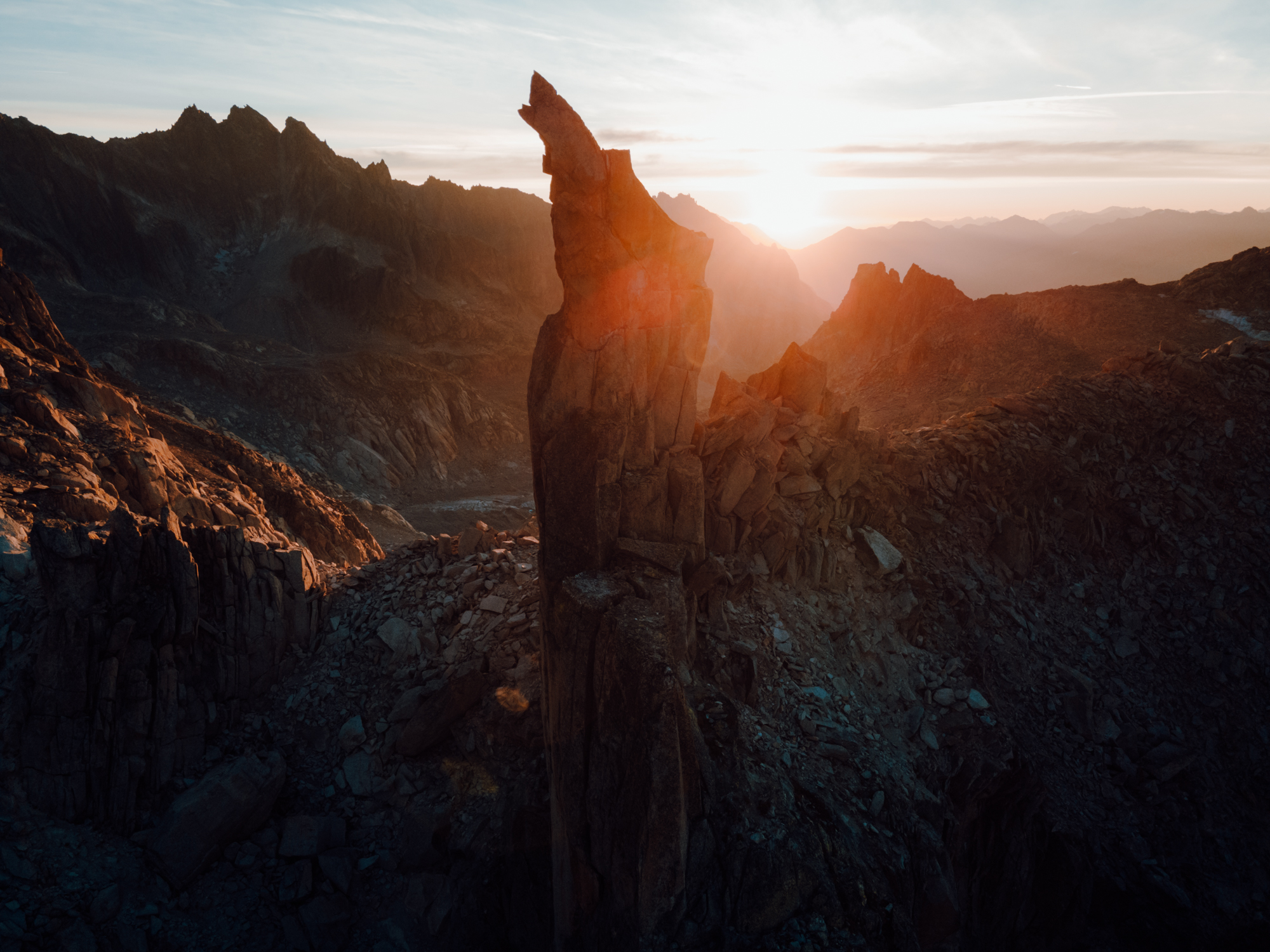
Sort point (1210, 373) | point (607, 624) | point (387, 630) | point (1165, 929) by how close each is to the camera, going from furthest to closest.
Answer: point (1210, 373) < point (387, 630) < point (1165, 929) < point (607, 624)

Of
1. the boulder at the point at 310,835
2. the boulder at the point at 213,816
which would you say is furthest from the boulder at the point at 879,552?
the boulder at the point at 213,816

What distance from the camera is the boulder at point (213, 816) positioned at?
12906mm

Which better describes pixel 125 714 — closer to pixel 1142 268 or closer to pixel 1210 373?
pixel 1210 373

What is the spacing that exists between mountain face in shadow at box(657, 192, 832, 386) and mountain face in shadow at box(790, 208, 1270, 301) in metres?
9.46

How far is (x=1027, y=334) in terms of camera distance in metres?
29.4

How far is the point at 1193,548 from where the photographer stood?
18.2 metres

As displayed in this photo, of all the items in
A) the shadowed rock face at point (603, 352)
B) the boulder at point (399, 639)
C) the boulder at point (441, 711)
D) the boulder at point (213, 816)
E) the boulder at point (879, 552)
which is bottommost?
the boulder at point (213, 816)

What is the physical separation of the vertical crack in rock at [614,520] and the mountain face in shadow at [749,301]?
227 ft

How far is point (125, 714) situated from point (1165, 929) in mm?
22364

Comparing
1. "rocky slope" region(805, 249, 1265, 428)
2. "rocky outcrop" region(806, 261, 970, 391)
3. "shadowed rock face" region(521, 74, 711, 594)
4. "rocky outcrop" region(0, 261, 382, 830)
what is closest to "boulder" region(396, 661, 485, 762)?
"rocky outcrop" region(0, 261, 382, 830)

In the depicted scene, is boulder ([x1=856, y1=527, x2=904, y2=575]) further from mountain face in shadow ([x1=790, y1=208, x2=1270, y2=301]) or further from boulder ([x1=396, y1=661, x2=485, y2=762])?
mountain face in shadow ([x1=790, y1=208, x2=1270, y2=301])

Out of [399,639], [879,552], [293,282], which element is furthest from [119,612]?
[293,282]

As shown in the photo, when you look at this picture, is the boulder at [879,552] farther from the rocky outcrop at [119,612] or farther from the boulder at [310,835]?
the rocky outcrop at [119,612]

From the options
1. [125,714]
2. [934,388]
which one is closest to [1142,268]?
[934,388]
